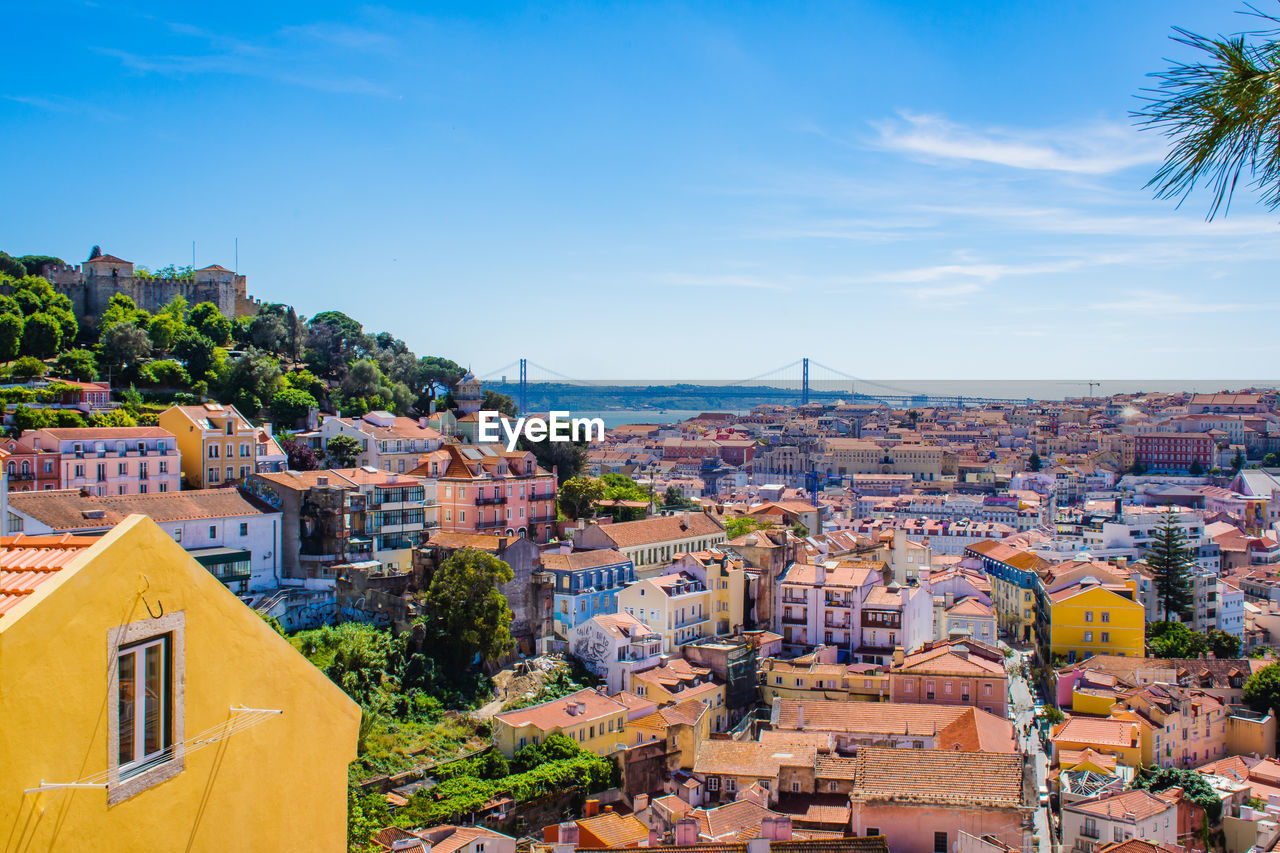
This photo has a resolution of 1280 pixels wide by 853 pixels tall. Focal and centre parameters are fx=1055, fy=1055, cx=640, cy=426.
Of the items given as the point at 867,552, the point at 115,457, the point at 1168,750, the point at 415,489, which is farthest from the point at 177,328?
the point at 1168,750

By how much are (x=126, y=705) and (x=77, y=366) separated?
31.1 m

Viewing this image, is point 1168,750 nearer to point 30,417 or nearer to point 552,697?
point 552,697

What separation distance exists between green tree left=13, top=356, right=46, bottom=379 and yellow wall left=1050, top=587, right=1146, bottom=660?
27.4 metres

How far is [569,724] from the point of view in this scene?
17328 millimetres

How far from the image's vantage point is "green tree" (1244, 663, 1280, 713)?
22516 mm

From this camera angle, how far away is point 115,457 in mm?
22281

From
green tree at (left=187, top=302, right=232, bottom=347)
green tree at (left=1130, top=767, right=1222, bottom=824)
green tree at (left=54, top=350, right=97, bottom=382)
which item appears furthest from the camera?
green tree at (left=187, top=302, right=232, bottom=347)

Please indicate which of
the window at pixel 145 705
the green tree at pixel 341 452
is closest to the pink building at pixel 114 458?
the green tree at pixel 341 452

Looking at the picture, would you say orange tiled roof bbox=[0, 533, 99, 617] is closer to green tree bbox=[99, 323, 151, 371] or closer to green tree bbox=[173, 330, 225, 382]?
green tree bbox=[99, 323, 151, 371]

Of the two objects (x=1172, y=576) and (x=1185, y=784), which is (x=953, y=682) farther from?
(x=1172, y=576)

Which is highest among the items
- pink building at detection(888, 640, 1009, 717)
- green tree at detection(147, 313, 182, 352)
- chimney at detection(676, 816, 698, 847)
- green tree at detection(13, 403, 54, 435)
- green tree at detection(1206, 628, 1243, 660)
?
green tree at detection(147, 313, 182, 352)

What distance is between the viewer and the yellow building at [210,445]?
2403cm

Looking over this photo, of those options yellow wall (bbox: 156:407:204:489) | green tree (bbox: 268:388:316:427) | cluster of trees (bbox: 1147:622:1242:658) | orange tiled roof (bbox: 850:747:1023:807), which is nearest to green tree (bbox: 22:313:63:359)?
green tree (bbox: 268:388:316:427)

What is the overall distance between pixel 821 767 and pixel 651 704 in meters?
3.87
